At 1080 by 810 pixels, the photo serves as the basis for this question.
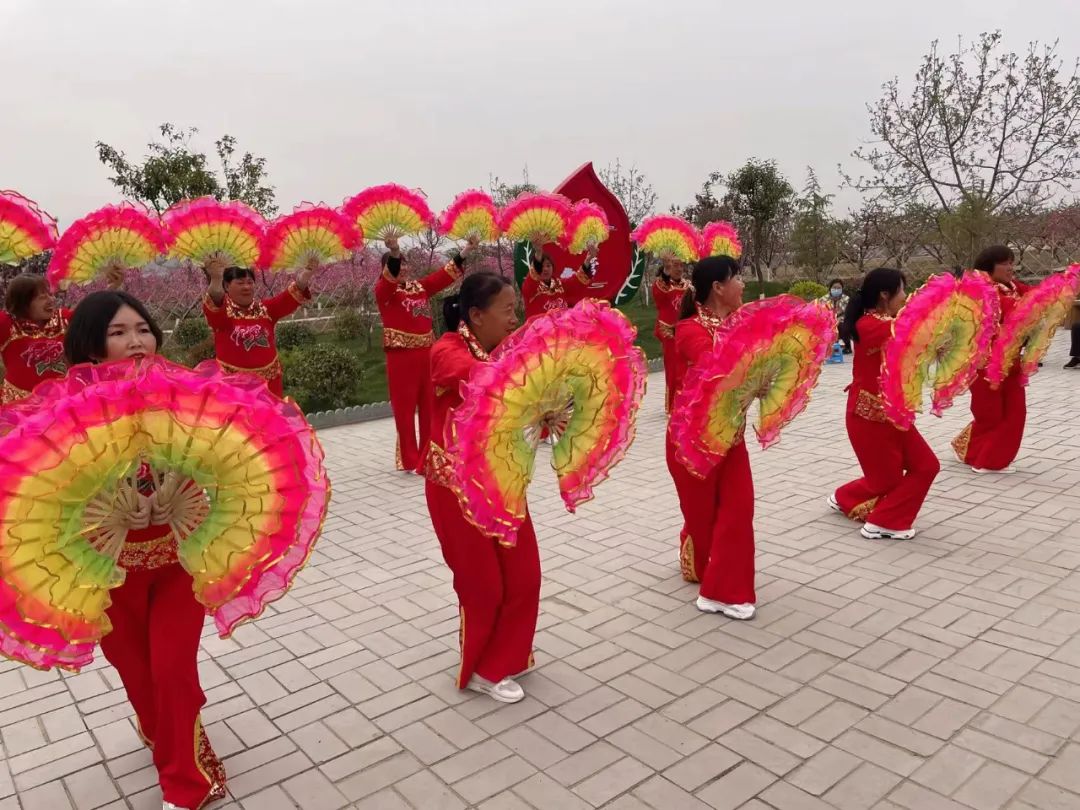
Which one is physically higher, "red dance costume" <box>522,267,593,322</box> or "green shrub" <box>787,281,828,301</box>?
"red dance costume" <box>522,267,593,322</box>

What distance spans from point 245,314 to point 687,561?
393cm

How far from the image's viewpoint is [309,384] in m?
10.7

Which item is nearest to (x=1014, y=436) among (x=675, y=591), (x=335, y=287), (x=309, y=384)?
(x=675, y=591)

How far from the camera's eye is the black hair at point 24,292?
18.1 ft

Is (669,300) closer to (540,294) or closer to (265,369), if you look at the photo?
(540,294)

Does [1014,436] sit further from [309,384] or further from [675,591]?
[309,384]

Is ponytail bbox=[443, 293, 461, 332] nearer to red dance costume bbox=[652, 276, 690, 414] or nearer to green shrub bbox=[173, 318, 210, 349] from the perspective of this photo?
red dance costume bbox=[652, 276, 690, 414]

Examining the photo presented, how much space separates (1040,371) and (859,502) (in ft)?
25.0

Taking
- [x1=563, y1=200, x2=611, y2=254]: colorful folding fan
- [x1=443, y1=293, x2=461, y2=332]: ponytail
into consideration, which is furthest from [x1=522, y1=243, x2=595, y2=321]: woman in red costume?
[x1=443, y1=293, x2=461, y2=332]: ponytail

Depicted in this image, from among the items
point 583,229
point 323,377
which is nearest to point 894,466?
point 583,229

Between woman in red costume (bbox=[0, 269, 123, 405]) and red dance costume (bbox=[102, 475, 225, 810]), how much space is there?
3.52m

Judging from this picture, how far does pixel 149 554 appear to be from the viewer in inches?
101

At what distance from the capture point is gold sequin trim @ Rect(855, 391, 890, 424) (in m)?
5.06

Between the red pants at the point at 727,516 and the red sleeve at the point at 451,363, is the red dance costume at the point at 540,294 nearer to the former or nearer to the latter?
the red pants at the point at 727,516
